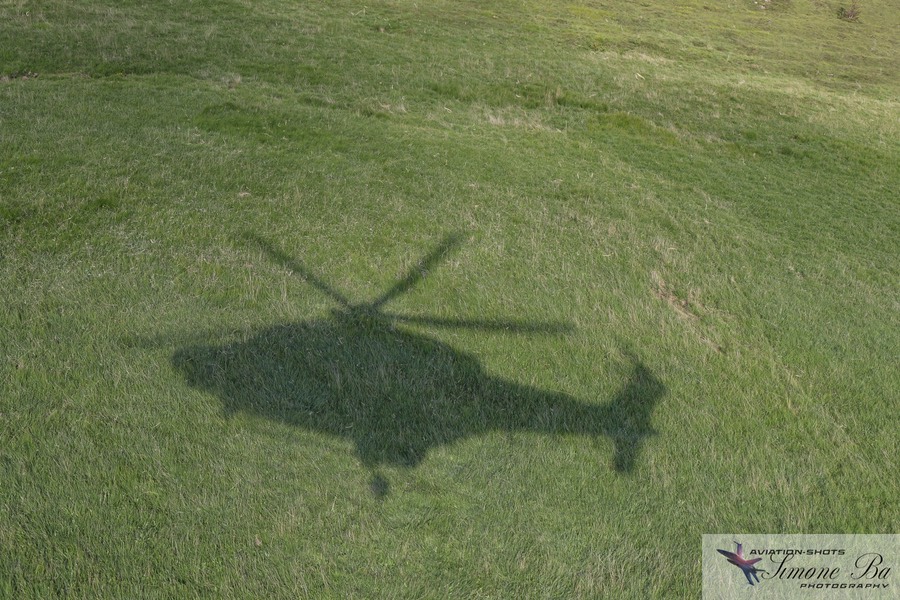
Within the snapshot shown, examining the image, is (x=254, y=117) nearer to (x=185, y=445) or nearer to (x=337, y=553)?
(x=185, y=445)

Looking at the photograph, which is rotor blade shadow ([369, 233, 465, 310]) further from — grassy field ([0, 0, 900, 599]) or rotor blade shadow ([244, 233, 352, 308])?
rotor blade shadow ([244, 233, 352, 308])

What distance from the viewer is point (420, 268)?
880 centimetres

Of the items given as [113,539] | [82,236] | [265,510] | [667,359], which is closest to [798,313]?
[667,359]

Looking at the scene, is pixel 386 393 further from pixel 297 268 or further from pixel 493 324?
pixel 297 268

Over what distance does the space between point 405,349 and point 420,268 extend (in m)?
2.08

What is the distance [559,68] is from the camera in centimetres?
2536

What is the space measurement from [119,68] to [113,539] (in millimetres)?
16771

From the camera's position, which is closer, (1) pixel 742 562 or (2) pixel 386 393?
(1) pixel 742 562

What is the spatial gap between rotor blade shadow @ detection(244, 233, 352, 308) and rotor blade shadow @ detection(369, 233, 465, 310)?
447 mm

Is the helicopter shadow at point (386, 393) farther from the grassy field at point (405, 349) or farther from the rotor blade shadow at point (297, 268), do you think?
the rotor blade shadow at point (297, 268)

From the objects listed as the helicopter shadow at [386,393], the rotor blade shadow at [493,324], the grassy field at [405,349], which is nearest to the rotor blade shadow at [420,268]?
the grassy field at [405,349]

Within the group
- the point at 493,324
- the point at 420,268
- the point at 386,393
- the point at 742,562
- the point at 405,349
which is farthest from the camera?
the point at 420,268

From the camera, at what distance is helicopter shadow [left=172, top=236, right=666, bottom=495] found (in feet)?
19.0

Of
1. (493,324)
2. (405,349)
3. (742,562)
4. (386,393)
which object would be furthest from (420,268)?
(742,562)
